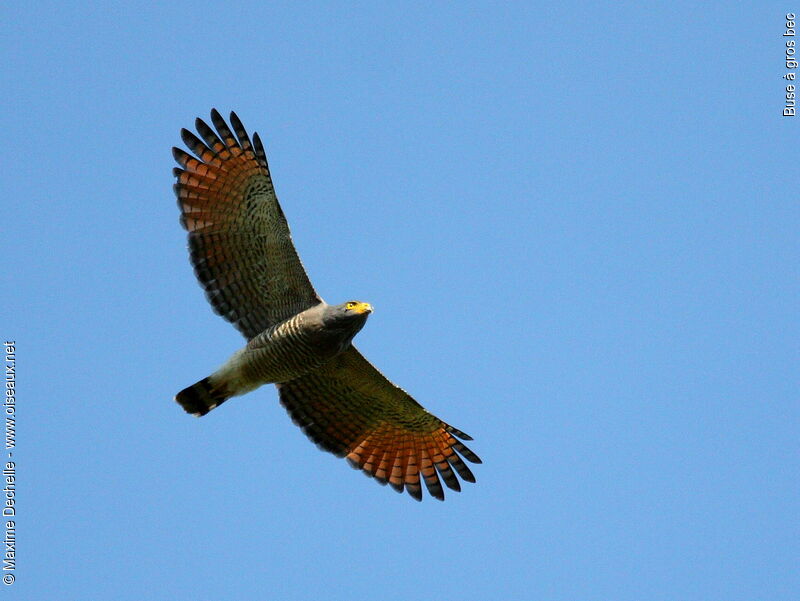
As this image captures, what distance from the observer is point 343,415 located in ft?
61.3

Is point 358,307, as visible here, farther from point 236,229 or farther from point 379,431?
point 379,431

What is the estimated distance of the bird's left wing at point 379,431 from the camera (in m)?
18.3

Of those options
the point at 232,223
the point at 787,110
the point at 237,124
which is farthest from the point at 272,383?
the point at 787,110

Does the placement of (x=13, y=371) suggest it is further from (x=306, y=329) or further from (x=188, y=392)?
(x=306, y=329)

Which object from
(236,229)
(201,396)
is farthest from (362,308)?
(201,396)

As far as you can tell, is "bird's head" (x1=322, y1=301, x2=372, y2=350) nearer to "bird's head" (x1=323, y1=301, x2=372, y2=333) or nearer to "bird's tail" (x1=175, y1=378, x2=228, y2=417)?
"bird's head" (x1=323, y1=301, x2=372, y2=333)

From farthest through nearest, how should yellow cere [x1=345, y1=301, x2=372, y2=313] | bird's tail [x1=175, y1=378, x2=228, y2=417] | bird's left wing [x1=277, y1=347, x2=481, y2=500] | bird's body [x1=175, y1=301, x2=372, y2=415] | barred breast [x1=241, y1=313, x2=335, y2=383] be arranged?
bird's left wing [x1=277, y1=347, x2=481, y2=500], bird's tail [x1=175, y1=378, x2=228, y2=417], barred breast [x1=241, y1=313, x2=335, y2=383], bird's body [x1=175, y1=301, x2=372, y2=415], yellow cere [x1=345, y1=301, x2=372, y2=313]

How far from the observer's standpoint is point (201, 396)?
17.7 m

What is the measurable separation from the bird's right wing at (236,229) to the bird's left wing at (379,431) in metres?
1.41

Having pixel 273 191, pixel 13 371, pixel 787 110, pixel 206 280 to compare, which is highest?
pixel 787 110

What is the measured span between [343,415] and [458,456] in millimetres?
1792

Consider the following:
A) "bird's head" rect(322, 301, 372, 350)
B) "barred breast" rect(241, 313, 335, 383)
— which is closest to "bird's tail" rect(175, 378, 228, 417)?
"barred breast" rect(241, 313, 335, 383)

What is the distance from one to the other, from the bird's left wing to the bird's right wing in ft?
4.63

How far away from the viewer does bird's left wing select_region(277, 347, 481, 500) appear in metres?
18.3
